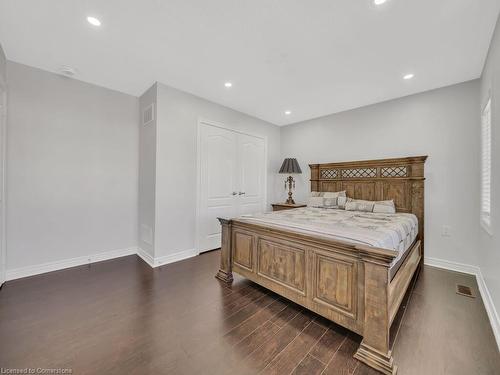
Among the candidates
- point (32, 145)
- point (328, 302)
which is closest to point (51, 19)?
point (32, 145)

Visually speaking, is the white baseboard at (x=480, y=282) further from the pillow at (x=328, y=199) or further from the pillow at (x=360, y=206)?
the pillow at (x=328, y=199)

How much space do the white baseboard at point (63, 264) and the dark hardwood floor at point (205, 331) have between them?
0.14m

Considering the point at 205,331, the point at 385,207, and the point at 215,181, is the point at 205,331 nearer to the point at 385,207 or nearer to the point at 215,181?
the point at 215,181

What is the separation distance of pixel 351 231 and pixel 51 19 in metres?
3.37

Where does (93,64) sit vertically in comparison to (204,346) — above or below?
above

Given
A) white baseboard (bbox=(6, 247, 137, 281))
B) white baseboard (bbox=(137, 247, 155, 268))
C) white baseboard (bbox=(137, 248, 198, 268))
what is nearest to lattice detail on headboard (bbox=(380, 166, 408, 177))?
white baseboard (bbox=(137, 248, 198, 268))

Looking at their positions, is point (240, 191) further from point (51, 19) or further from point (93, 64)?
point (51, 19)

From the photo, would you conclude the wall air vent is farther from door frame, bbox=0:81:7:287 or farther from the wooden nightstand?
the wooden nightstand

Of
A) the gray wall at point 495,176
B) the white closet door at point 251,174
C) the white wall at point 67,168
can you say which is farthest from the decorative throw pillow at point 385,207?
the white wall at point 67,168

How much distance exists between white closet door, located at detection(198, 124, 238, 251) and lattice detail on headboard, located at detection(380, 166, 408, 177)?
2682 millimetres

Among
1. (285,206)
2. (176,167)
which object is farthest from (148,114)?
(285,206)

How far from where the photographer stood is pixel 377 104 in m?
3.90

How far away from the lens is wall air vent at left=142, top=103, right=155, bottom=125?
130 inches

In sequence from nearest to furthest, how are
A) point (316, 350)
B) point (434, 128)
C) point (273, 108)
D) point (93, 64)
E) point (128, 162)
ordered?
point (316, 350)
point (93, 64)
point (434, 128)
point (128, 162)
point (273, 108)
